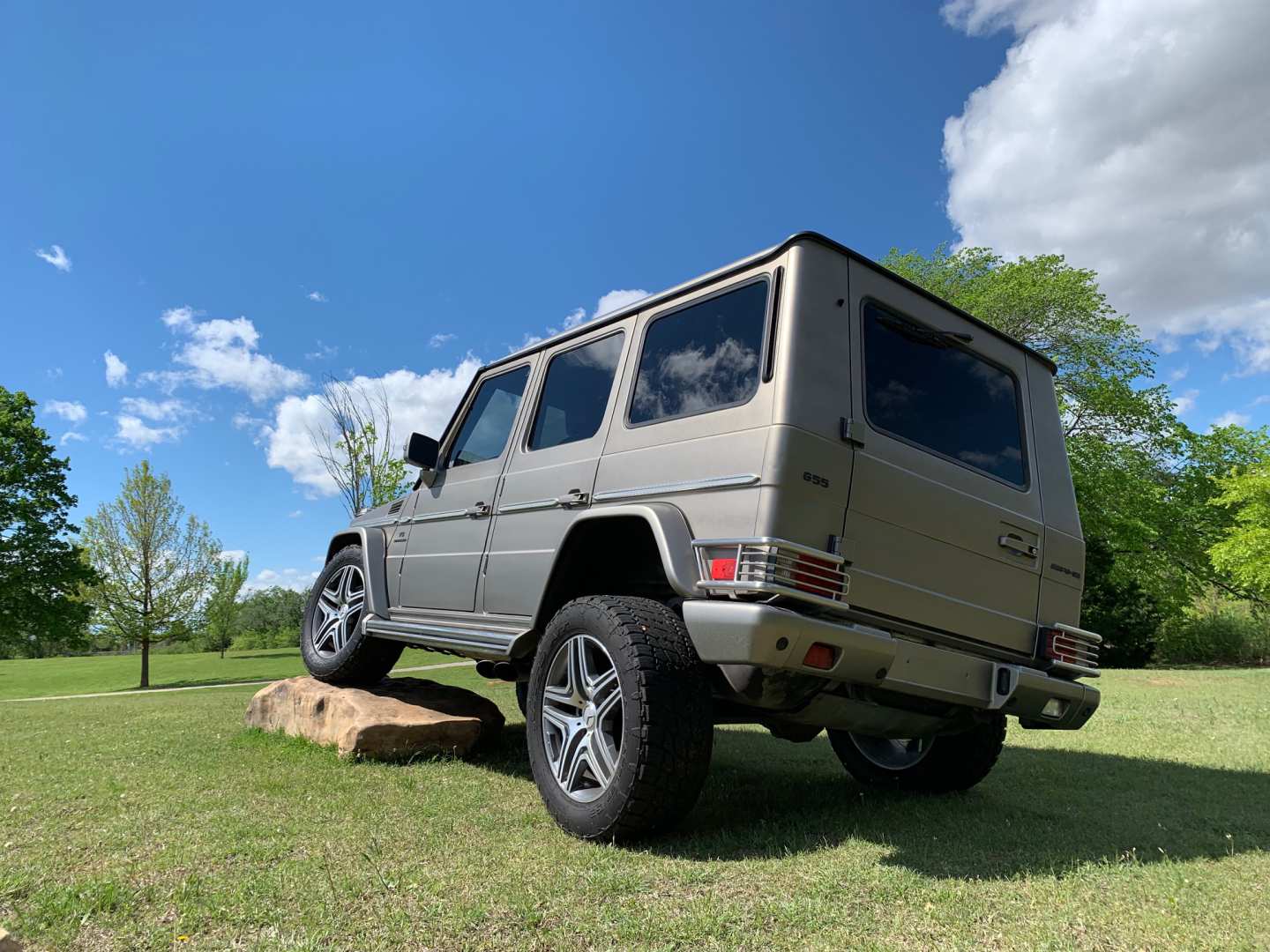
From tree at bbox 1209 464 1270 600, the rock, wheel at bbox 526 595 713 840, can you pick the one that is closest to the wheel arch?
wheel at bbox 526 595 713 840

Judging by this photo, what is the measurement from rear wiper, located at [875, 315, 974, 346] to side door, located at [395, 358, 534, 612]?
222cm

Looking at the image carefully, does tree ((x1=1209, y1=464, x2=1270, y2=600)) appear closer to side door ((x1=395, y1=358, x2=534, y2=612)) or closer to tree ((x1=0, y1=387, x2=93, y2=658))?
side door ((x1=395, y1=358, x2=534, y2=612))

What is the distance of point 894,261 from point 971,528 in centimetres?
2920

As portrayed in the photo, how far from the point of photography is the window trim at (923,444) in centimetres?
330

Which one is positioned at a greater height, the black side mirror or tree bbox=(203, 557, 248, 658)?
the black side mirror

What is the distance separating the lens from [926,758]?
4.55 metres

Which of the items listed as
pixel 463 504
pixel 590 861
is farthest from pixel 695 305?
pixel 590 861

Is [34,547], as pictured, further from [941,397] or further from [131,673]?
[941,397]

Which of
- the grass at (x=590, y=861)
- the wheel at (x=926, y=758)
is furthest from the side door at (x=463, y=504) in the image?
the wheel at (x=926, y=758)

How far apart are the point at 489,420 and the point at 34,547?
28.5 m

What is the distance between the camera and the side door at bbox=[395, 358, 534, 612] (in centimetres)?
462

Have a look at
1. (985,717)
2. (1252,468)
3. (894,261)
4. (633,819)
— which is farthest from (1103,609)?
(633,819)

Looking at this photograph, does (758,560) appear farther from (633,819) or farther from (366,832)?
(366,832)

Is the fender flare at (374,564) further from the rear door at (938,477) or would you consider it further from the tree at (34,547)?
the tree at (34,547)
